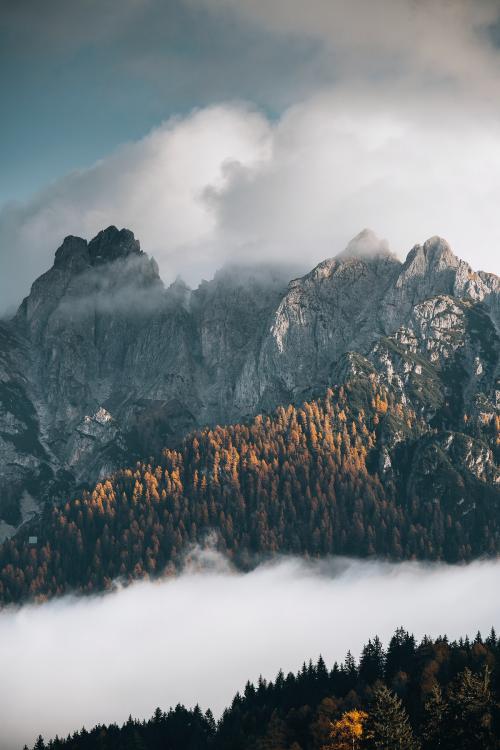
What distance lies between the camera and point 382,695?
7844 inches

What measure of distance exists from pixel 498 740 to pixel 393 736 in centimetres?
1851

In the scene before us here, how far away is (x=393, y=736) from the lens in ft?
630

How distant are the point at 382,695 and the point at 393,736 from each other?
27.8 feet

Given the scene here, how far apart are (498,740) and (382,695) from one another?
1966 centimetres

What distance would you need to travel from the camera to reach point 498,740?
197875mm
